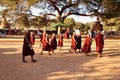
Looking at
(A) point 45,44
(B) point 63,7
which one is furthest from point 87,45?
(B) point 63,7

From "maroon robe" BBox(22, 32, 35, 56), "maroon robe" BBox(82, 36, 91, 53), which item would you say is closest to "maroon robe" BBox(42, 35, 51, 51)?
"maroon robe" BBox(82, 36, 91, 53)

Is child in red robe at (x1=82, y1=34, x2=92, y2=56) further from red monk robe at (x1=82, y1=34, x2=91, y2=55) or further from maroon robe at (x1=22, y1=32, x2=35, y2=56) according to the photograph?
maroon robe at (x1=22, y1=32, x2=35, y2=56)

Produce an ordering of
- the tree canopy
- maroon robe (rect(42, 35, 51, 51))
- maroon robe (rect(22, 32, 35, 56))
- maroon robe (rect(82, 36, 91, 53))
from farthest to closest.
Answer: the tree canopy < maroon robe (rect(82, 36, 91, 53)) < maroon robe (rect(42, 35, 51, 51)) < maroon robe (rect(22, 32, 35, 56))

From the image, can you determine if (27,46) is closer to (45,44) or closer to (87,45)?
(45,44)

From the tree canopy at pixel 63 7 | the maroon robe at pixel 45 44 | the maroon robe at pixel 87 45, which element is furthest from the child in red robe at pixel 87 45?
the tree canopy at pixel 63 7

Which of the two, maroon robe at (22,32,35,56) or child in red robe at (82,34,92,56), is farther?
child in red robe at (82,34,92,56)

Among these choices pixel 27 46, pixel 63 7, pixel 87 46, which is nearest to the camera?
pixel 27 46

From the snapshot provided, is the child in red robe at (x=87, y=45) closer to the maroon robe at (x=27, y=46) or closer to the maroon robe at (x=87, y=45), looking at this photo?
the maroon robe at (x=87, y=45)

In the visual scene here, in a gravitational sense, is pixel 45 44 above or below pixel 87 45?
above

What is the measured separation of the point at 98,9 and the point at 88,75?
124 ft

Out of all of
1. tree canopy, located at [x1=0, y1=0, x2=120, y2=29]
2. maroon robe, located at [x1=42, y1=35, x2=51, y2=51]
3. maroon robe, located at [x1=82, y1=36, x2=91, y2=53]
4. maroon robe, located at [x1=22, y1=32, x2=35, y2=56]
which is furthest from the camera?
tree canopy, located at [x1=0, y1=0, x2=120, y2=29]

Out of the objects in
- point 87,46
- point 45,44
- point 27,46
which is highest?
point 27,46

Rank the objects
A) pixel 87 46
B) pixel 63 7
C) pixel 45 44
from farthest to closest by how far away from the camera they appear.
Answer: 1. pixel 63 7
2. pixel 87 46
3. pixel 45 44

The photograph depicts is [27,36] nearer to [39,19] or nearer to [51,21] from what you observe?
[39,19]
